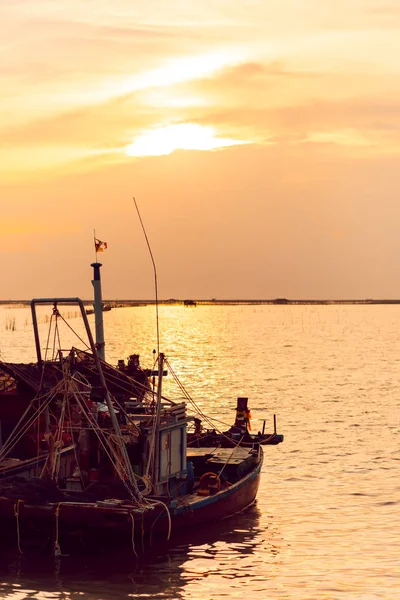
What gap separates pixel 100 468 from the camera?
31.2 meters

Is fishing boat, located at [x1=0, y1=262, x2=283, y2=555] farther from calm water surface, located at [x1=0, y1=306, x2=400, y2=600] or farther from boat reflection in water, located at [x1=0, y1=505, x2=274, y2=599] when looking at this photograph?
calm water surface, located at [x1=0, y1=306, x2=400, y2=600]

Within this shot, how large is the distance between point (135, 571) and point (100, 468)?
13.4 feet

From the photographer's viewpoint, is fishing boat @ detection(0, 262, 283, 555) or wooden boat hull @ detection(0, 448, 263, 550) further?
fishing boat @ detection(0, 262, 283, 555)

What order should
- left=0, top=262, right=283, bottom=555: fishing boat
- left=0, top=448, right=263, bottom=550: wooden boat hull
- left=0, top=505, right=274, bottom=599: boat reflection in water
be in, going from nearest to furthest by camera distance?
left=0, top=505, right=274, bottom=599: boat reflection in water → left=0, top=448, right=263, bottom=550: wooden boat hull → left=0, top=262, right=283, bottom=555: fishing boat

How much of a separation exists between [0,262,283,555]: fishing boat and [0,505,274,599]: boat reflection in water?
0.50 meters

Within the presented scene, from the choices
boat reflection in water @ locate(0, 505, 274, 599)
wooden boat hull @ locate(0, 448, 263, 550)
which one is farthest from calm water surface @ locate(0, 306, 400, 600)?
wooden boat hull @ locate(0, 448, 263, 550)

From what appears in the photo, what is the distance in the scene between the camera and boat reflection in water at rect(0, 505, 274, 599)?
26703 millimetres

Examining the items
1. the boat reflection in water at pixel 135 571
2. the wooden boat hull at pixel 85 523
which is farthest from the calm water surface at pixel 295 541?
the wooden boat hull at pixel 85 523

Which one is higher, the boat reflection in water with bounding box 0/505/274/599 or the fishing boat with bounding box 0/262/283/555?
the fishing boat with bounding box 0/262/283/555

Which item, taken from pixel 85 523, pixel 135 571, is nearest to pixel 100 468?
pixel 85 523

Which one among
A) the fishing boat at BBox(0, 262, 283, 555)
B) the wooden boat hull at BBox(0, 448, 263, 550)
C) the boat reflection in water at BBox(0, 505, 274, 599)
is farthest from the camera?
the fishing boat at BBox(0, 262, 283, 555)

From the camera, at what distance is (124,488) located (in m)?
29.9

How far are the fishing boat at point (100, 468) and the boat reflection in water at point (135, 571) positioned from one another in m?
0.50

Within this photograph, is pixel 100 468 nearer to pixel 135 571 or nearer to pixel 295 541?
pixel 135 571
